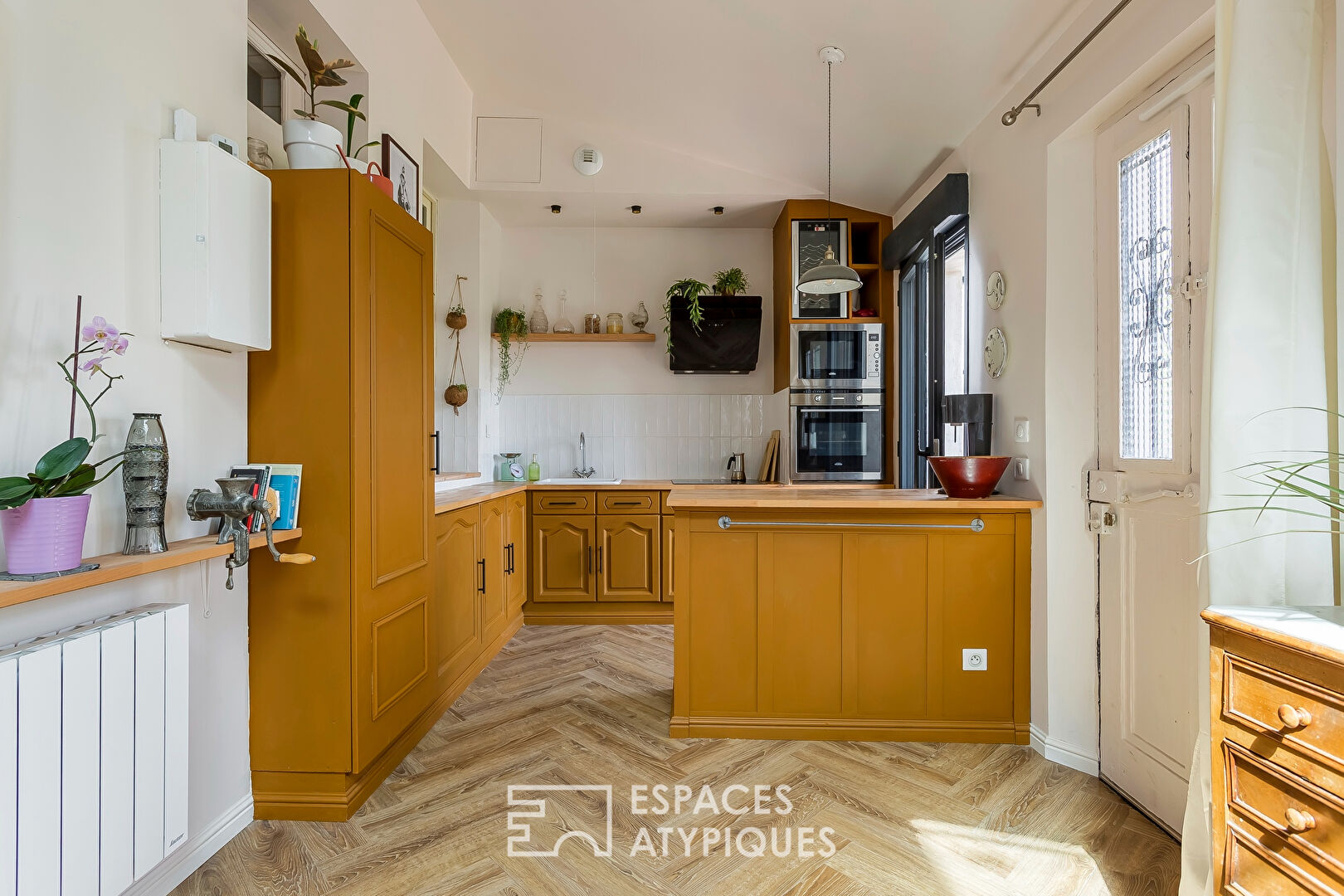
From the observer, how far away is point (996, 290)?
9.50 ft

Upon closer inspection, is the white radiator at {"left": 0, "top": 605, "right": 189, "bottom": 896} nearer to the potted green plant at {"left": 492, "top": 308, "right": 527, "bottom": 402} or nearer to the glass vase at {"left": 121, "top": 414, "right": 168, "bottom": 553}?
the glass vase at {"left": 121, "top": 414, "right": 168, "bottom": 553}

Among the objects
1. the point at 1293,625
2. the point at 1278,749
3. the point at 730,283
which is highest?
the point at 730,283

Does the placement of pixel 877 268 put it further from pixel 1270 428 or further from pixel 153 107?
pixel 153 107

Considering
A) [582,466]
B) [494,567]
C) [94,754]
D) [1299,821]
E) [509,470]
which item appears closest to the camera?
[1299,821]

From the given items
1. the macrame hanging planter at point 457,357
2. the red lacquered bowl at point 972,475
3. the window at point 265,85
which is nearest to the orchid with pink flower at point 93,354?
the window at point 265,85

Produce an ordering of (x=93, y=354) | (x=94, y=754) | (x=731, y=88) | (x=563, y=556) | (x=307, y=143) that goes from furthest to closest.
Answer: (x=563, y=556), (x=731, y=88), (x=307, y=143), (x=93, y=354), (x=94, y=754)

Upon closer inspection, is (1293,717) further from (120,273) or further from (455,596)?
(455,596)

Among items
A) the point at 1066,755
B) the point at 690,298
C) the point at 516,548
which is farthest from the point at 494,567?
the point at 1066,755

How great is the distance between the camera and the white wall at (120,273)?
4.50 ft

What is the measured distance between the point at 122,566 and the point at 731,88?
324 cm

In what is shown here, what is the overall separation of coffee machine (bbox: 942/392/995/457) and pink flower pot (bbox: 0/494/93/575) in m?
2.87

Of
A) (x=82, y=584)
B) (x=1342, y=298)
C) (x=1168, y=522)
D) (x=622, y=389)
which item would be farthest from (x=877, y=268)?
(x=82, y=584)

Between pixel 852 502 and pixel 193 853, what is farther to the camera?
pixel 852 502

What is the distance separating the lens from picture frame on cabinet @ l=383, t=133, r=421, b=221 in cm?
304
